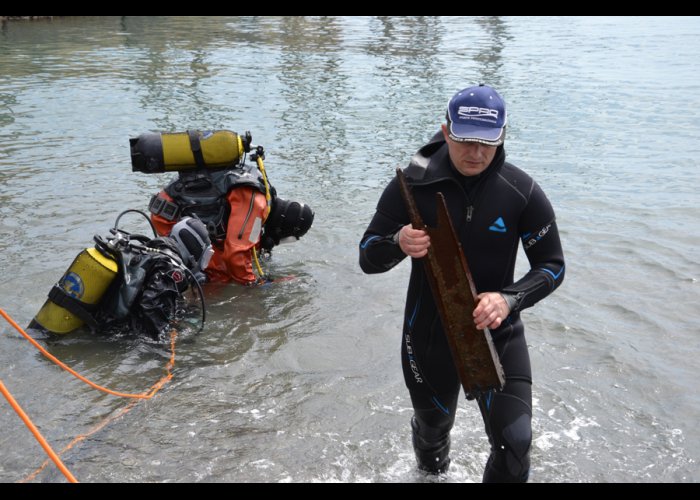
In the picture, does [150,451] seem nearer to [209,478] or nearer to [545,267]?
[209,478]

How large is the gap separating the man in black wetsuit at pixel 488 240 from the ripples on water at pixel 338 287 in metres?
1.10

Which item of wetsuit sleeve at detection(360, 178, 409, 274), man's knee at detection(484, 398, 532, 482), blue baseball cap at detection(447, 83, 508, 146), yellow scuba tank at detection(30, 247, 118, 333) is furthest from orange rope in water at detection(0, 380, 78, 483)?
yellow scuba tank at detection(30, 247, 118, 333)

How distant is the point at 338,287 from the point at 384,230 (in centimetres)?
418

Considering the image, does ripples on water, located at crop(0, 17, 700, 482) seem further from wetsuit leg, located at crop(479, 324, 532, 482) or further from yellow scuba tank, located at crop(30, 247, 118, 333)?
wetsuit leg, located at crop(479, 324, 532, 482)

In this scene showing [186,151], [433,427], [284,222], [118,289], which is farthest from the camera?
[284,222]

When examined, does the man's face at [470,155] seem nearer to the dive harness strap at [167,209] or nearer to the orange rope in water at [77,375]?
the orange rope in water at [77,375]

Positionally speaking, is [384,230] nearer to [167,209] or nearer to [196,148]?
[196,148]

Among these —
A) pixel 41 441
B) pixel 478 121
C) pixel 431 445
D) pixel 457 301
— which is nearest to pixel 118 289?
pixel 41 441

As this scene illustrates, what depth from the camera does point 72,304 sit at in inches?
244

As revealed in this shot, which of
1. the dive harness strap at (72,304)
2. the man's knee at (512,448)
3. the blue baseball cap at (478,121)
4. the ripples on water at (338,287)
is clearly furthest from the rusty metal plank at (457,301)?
the dive harness strap at (72,304)

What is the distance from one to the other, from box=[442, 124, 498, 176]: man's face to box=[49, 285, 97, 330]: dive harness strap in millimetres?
3627

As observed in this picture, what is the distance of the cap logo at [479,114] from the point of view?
139 inches

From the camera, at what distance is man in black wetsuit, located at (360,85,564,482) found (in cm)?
357
